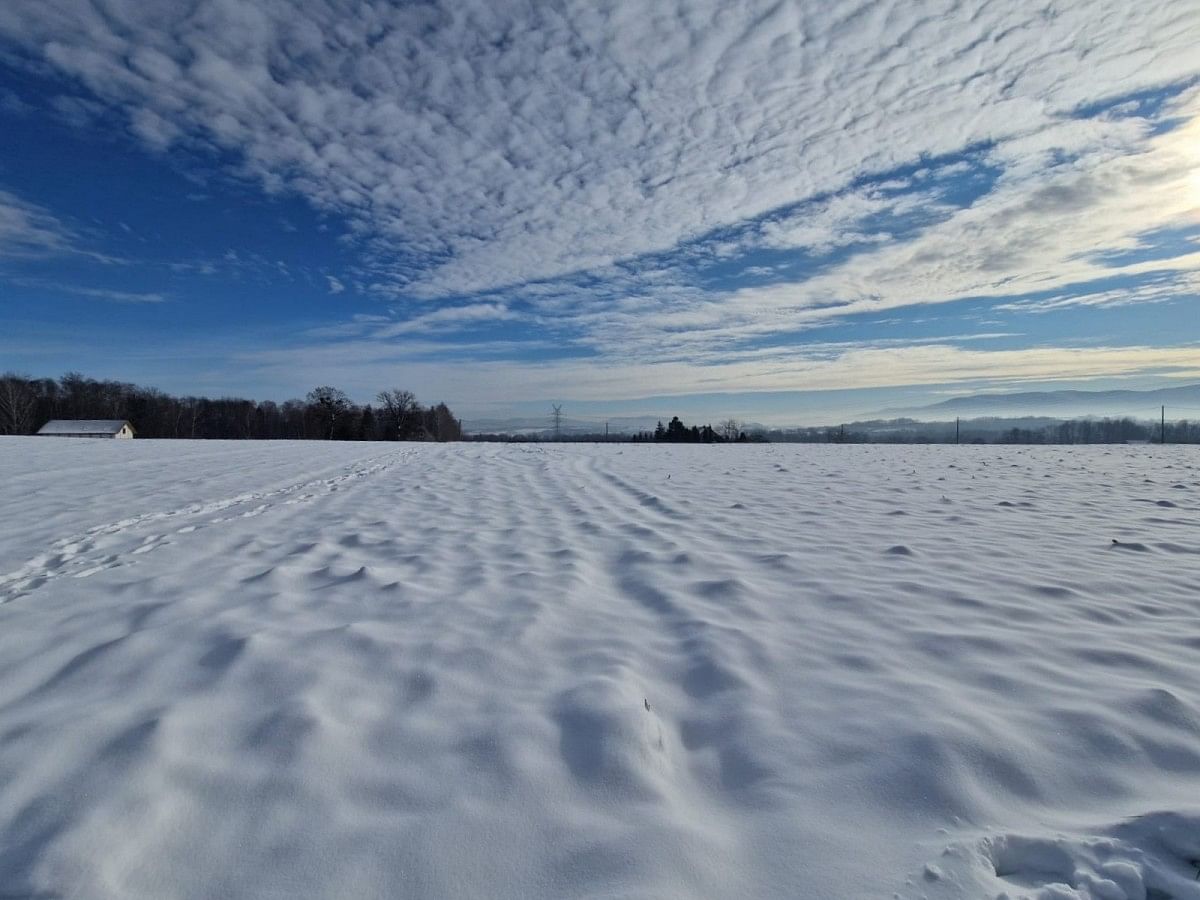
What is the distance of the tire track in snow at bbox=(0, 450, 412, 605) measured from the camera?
433 centimetres

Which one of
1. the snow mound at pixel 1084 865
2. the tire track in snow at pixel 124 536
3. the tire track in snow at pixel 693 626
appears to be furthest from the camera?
the tire track in snow at pixel 124 536

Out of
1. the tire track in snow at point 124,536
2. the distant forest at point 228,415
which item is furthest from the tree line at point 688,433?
the tire track in snow at point 124,536

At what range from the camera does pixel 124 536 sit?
18.6 feet

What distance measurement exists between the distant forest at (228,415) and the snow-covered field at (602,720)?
67650 millimetres

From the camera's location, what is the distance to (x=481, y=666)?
2.86 metres

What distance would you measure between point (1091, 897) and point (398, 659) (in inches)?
107

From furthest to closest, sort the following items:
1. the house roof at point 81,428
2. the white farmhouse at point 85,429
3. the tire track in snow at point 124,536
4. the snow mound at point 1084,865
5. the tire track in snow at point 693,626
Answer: the house roof at point 81,428 → the white farmhouse at point 85,429 → the tire track in snow at point 124,536 → the tire track in snow at point 693,626 → the snow mound at point 1084,865

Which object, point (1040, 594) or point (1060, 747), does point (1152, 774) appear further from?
point (1040, 594)

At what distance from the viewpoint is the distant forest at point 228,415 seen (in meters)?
71.1

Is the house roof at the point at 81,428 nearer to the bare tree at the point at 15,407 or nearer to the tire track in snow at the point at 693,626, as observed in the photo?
the bare tree at the point at 15,407

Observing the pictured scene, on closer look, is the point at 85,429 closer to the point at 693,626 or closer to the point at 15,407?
the point at 15,407

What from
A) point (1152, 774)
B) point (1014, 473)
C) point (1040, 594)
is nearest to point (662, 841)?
point (1152, 774)

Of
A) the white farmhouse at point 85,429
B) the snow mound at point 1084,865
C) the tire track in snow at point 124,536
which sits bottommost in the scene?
the snow mound at point 1084,865

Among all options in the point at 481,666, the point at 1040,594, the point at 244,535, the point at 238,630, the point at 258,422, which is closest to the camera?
the point at 481,666
